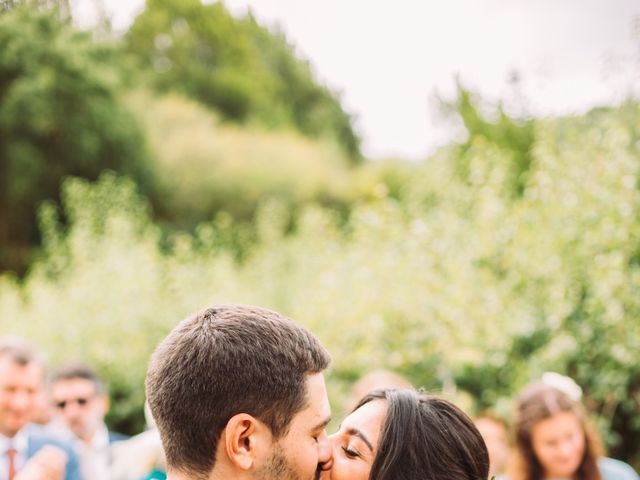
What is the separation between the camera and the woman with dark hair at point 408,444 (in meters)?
2.10

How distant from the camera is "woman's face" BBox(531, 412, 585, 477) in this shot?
369 cm

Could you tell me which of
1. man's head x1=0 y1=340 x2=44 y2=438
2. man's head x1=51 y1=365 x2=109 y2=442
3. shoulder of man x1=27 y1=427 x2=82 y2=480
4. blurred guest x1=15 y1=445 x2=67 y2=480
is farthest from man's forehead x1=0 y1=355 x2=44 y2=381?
man's head x1=51 y1=365 x2=109 y2=442

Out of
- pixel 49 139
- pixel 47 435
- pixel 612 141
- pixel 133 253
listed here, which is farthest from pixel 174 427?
pixel 49 139

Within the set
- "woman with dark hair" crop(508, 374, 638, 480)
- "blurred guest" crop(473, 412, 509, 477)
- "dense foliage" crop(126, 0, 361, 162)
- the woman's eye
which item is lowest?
"blurred guest" crop(473, 412, 509, 477)

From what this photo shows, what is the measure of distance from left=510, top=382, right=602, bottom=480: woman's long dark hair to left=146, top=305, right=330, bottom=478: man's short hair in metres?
2.43

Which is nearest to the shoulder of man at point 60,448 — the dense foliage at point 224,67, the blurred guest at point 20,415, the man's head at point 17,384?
the blurred guest at point 20,415

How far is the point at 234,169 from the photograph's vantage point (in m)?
22.4

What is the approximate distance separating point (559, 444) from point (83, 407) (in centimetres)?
329

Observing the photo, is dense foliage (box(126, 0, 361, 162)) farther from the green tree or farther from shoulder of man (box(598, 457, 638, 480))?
shoulder of man (box(598, 457, 638, 480))

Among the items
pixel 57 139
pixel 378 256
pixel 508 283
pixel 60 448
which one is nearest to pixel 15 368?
pixel 60 448

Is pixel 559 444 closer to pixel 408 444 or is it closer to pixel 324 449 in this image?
pixel 408 444

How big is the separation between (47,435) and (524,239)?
397cm

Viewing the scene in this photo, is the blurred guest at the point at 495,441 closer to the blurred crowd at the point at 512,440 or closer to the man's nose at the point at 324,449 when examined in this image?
the blurred crowd at the point at 512,440

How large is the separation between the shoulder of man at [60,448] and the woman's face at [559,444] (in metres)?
2.46
